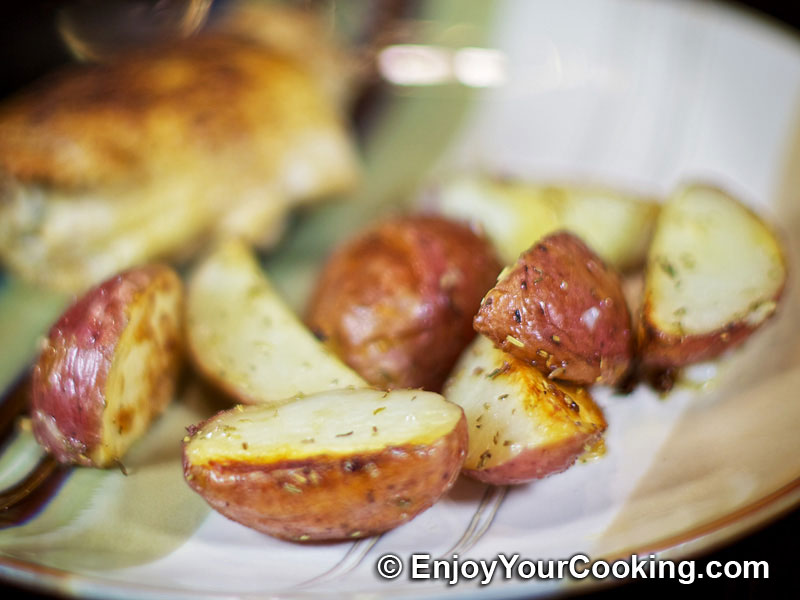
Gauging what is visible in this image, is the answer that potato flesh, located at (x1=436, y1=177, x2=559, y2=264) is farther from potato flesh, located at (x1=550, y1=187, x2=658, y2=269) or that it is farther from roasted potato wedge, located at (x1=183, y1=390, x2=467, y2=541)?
roasted potato wedge, located at (x1=183, y1=390, x2=467, y2=541)

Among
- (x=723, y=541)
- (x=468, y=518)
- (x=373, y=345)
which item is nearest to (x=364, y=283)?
(x=373, y=345)

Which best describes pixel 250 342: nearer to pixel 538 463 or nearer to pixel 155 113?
pixel 538 463

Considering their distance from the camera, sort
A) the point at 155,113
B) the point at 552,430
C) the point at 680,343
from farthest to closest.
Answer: the point at 155,113 → the point at 680,343 → the point at 552,430

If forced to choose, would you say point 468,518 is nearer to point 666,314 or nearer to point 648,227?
point 666,314

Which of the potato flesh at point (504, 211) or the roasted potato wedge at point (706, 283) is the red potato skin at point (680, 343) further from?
the potato flesh at point (504, 211)

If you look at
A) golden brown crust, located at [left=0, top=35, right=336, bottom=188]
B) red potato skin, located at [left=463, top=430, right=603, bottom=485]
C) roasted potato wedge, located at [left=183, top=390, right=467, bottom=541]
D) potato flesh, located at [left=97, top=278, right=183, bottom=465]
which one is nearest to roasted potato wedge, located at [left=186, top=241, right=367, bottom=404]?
potato flesh, located at [left=97, top=278, right=183, bottom=465]

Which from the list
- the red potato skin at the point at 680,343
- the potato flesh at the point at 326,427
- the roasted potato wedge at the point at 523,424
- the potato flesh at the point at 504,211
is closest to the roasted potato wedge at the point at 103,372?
the potato flesh at the point at 326,427

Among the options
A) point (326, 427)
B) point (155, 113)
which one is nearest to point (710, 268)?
point (326, 427)
